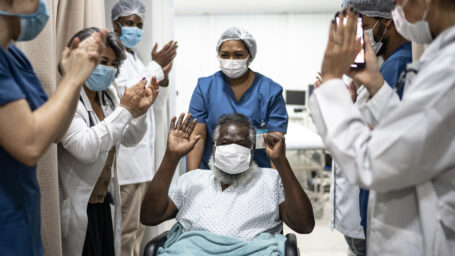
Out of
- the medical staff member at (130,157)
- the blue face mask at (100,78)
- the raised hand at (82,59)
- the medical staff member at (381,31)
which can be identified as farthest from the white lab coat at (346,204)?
the medical staff member at (130,157)

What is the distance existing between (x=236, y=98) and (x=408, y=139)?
1435 mm

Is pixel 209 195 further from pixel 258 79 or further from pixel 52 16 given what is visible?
pixel 52 16

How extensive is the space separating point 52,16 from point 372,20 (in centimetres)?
127

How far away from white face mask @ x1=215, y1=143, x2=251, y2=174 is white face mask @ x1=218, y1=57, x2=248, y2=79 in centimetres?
61

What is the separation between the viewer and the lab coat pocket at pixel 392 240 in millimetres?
916

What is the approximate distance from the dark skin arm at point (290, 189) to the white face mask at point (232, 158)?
0.20 m

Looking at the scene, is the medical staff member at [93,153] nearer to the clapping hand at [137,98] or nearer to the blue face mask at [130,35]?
the clapping hand at [137,98]

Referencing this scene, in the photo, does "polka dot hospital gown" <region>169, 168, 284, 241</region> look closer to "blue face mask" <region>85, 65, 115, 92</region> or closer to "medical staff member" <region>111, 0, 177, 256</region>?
"blue face mask" <region>85, 65, 115, 92</region>

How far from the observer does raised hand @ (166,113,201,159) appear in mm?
1592

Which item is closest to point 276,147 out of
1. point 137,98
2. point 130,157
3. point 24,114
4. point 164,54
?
point 137,98

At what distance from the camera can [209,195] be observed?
5.75 feet

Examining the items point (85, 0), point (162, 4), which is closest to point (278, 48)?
point (162, 4)

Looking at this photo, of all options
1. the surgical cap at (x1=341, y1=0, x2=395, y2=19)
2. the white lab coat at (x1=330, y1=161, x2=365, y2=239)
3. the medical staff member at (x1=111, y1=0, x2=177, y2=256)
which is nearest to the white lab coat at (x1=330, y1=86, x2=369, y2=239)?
the white lab coat at (x1=330, y1=161, x2=365, y2=239)

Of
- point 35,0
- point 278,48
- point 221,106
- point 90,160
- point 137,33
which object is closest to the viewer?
point 35,0
